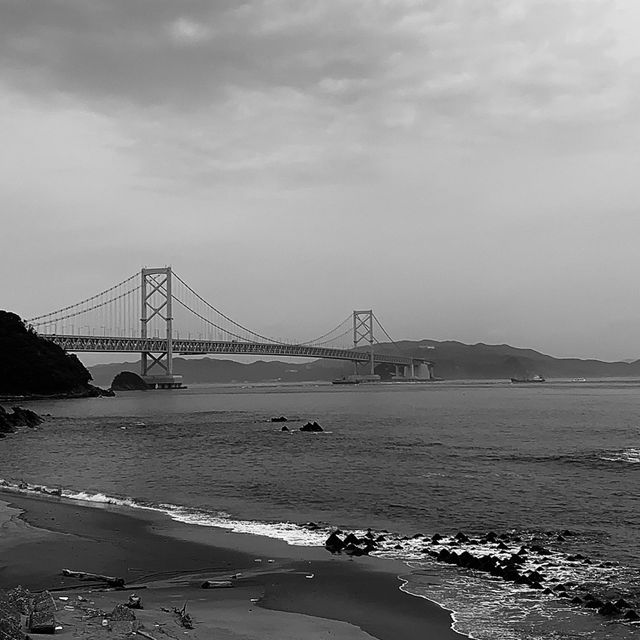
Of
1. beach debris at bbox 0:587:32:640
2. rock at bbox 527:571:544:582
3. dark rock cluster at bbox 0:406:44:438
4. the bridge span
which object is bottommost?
dark rock cluster at bbox 0:406:44:438

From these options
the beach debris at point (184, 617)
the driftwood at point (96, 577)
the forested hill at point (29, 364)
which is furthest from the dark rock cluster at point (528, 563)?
the forested hill at point (29, 364)

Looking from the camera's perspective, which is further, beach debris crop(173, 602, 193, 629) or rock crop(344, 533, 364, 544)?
rock crop(344, 533, 364, 544)

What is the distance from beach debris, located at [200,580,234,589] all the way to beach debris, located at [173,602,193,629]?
46.0 inches

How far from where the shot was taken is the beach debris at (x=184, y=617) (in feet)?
20.4

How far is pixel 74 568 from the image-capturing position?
8.66m

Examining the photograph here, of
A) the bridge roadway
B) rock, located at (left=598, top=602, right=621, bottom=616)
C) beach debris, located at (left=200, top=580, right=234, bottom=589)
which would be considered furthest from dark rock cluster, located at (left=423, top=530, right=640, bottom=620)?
the bridge roadway

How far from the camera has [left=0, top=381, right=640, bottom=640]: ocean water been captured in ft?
26.7

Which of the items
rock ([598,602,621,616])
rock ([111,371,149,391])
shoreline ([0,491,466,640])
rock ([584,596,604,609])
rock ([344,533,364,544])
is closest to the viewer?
shoreline ([0,491,466,640])

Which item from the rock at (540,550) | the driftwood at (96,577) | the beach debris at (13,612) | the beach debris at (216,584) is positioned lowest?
the rock at (540,550)

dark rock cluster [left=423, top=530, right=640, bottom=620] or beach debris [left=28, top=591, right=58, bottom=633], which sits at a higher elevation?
beach debris [left=28, top=591, right=58, bottom=633]

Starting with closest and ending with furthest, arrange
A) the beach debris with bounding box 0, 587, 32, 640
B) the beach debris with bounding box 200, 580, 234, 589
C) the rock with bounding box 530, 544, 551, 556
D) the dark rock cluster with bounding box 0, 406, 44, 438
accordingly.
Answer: the beach debris with bounding box 0, 587, 32, 640 → the beach debris with bounding box 200, 580, 234, 589 → the rock with bounding box 530, 544, 551, 556 → the dark rock cluster with bounding box 0, 406, 44, 438

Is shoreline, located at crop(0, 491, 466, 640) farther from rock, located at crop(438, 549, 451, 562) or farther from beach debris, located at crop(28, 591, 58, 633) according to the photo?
rock, located at crop(438, 549, 451, 562)

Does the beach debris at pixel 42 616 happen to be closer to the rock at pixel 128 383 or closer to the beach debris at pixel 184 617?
the beach debris at pixel 184 617

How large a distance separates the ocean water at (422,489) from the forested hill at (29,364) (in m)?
38.5
